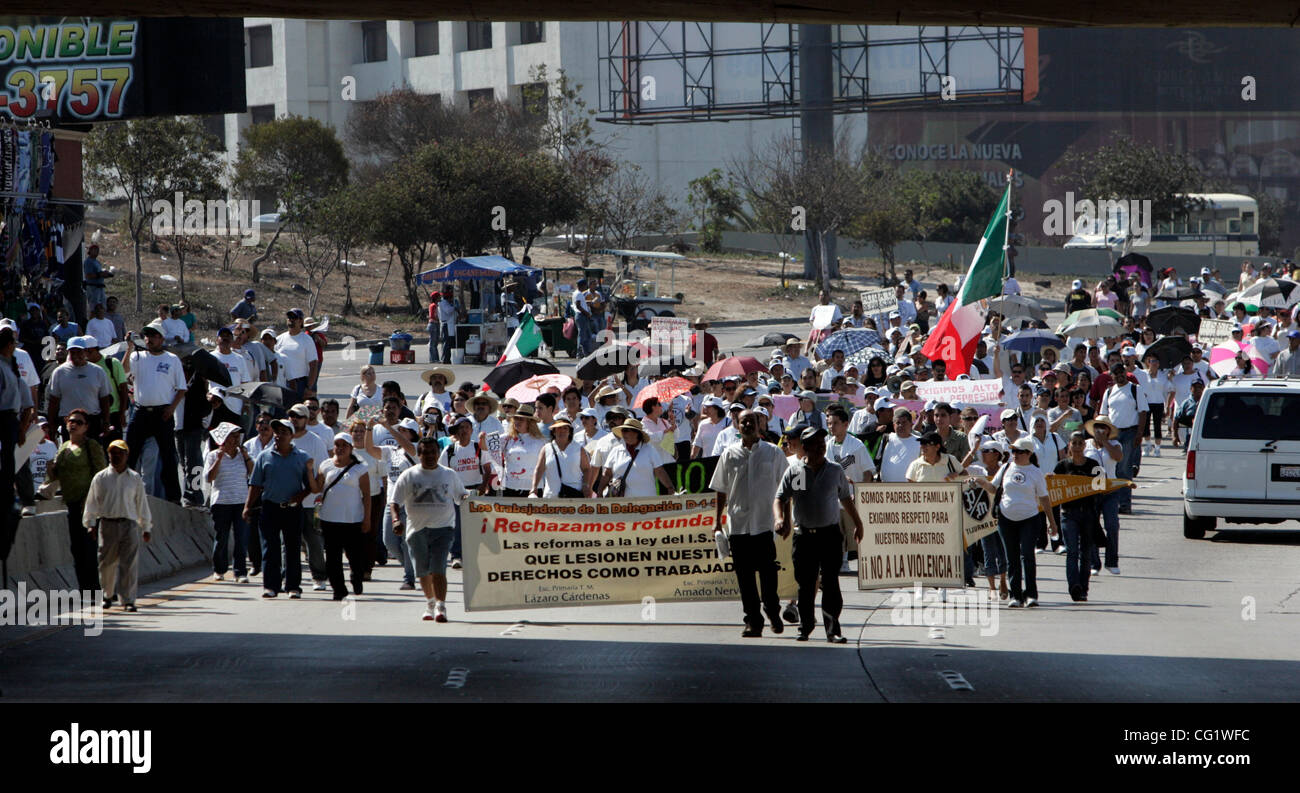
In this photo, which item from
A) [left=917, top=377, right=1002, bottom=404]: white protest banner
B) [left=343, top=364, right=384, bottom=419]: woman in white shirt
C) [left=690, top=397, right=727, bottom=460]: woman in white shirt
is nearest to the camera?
[left=690, top=397, right=727, bottom=460]: woman in white shirt

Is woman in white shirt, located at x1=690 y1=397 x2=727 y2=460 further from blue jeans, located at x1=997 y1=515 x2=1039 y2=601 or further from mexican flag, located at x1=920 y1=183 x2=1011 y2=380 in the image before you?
mexican flag, located at x1=920 y1=183 x2=1011 y2=380

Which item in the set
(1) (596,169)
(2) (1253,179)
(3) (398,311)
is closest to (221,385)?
(3) (398,311)

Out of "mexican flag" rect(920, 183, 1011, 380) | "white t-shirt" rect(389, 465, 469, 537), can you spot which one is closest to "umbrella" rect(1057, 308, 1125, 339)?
"mexican flag" rect(920, 183, 1011, 380)

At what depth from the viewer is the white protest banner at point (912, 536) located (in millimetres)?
15258

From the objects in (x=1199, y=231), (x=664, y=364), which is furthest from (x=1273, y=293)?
(x=1199, y=231)

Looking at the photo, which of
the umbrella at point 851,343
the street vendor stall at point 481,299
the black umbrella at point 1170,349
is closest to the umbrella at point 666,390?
the umbrella at point 851,343

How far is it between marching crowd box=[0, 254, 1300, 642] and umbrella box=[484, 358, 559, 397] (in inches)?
45.0

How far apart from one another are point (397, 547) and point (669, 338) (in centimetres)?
1232

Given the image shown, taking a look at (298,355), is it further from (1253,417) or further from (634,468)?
(1253,417)

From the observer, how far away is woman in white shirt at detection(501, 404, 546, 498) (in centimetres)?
1617
